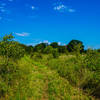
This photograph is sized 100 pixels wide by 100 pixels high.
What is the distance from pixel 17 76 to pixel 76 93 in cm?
328

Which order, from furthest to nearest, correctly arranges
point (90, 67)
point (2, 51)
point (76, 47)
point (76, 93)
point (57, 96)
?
point (76, 47)
point (90, 67)
point (2, 51)
point (76, 93)
point (57, 96)

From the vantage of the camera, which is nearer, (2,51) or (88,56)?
(2,51)

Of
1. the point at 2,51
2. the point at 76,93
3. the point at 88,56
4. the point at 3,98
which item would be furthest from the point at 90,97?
the point at 2,51

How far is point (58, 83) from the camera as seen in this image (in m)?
6.07

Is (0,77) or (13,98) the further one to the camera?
(0,77)

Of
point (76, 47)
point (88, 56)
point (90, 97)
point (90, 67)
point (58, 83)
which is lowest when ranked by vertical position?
point (90, 97)

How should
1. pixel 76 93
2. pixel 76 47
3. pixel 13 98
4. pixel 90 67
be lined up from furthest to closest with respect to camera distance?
1. pixel 76 47
2. pixel 90 67
3. pixel 76 93
4. pixel 13 98

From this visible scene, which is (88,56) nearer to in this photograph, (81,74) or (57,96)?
(81,74)

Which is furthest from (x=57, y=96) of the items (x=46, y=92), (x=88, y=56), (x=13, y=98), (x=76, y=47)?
(x=76, y=47)

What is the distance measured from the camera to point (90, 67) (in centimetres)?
606

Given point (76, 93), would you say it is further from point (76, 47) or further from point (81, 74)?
point (76, 47)

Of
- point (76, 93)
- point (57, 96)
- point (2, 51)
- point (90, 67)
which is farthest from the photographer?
point (90, 67)

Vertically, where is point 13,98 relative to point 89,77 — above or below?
below

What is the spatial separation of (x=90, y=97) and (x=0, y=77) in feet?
13.8
